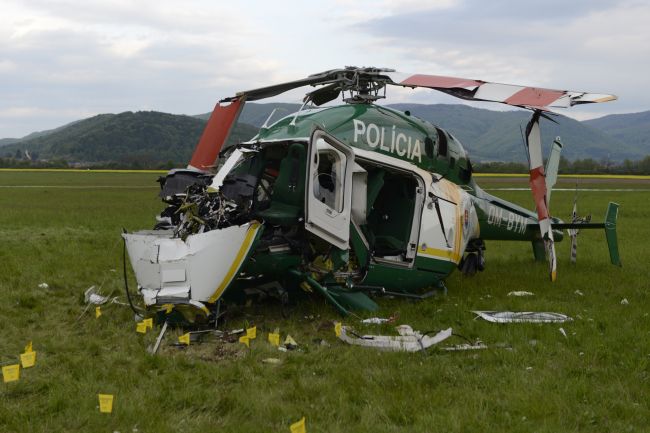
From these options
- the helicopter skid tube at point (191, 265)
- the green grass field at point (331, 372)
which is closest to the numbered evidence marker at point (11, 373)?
the green grass field at point (331, 372)

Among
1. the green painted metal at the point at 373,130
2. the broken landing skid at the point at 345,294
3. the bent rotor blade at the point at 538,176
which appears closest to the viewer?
the broken landing skid at the point at 345,294

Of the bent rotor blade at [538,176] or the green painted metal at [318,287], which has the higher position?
the bent rotor blade at [538,176]

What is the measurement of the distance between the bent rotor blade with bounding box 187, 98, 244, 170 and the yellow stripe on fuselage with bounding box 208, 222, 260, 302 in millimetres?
2700

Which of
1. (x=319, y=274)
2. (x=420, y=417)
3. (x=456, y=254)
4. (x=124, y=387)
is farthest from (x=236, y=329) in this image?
(x=456, y=254)

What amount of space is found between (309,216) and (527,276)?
625 cm

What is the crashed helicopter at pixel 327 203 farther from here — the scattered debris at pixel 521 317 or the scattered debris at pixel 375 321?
the scattered debris at pixel 521 317

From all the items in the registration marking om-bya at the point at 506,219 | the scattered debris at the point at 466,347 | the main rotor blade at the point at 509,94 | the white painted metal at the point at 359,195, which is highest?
the main rotor blade at the point at 509,94

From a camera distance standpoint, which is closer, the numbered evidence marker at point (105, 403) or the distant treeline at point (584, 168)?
the numbered evidence marker at point (105, 403)

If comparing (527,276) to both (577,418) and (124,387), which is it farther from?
(124,387)

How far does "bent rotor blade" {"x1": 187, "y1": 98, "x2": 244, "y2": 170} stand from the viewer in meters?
9.38

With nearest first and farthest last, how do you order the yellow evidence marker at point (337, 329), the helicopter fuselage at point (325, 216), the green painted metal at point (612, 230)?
the helicopter fuselage at point (325, 216) → the yellow evidence marker at point (337, 329) → the green painted metal at point (612, 230)

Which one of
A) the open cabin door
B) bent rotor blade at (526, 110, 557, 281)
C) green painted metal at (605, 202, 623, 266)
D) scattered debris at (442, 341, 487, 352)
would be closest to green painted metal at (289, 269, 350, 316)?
the open cabin door

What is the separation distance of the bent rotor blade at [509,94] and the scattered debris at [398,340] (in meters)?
3.44

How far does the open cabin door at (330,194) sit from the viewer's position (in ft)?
23.7
